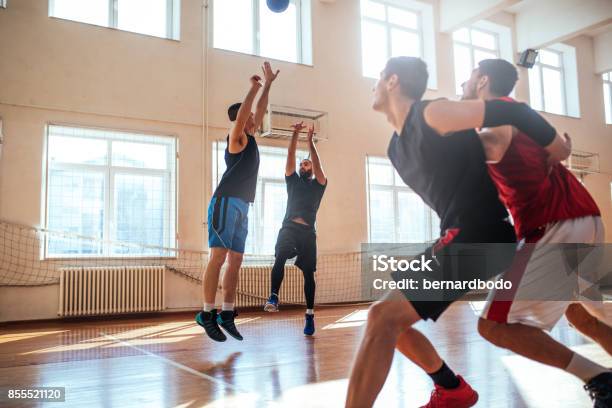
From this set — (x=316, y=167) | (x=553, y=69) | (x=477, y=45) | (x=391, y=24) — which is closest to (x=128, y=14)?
(x=316, y=167)

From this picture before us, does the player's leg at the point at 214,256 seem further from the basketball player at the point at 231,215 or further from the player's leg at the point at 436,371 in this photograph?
the player's leg at the point at 436,371

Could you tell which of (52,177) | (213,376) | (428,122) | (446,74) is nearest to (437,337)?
(213,376)

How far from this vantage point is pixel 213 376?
265 centimetres

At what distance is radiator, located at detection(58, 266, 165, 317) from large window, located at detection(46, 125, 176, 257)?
0.31 m

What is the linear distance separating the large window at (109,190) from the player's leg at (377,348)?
5376 millimetres

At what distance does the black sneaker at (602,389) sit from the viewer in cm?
151

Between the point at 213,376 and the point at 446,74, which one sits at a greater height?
the point at 446,74

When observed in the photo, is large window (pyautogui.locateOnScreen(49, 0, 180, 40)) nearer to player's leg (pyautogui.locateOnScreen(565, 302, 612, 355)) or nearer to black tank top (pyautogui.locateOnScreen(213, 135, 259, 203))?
black tank top (pyautogui.locateOnScreen(213, 135, 259, 203))

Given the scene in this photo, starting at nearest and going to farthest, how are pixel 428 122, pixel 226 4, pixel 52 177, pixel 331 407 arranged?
pixel 428 122 → pixel 331 407 → pixel 52 177 → pixel 226 4

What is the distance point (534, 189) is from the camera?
5.47 feet

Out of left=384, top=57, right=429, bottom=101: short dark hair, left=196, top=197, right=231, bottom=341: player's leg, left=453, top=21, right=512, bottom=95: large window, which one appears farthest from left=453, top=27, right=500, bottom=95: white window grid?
left=384, top=57, right=429, bottom=101: short dark hair

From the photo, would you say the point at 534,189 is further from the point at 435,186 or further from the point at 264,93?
the point at 264,93

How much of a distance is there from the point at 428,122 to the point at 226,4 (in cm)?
695

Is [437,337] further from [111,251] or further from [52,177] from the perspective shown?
[52,177]
